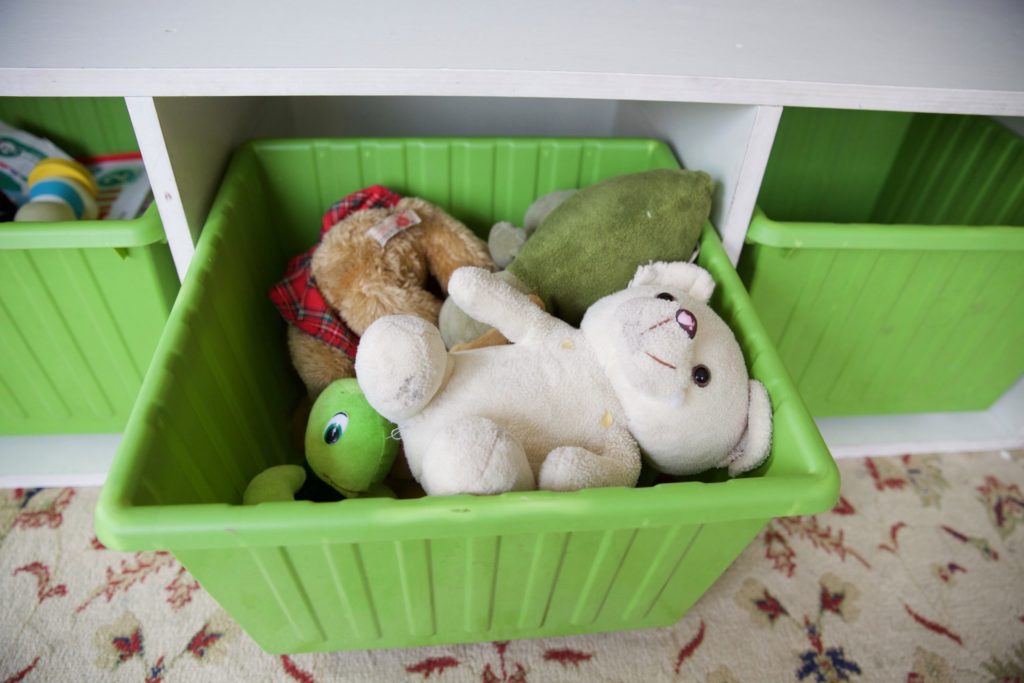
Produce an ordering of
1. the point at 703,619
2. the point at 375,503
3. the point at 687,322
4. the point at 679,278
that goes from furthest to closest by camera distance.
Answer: the point at 703,619
the point at 679,278
the point at 687,322
the point at 375,503

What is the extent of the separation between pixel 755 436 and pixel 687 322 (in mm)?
123

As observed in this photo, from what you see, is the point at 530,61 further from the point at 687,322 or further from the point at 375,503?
the point at 375,503

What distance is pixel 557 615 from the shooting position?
69 cm

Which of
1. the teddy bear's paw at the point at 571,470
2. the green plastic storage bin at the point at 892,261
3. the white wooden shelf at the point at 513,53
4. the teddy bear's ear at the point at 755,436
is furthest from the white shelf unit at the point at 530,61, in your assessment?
the teddy bear's paw at the point at 571,470

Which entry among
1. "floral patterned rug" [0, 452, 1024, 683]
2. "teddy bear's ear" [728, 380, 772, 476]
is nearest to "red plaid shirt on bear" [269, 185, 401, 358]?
"floral patterned rug" [0, 452, 1024, 683]

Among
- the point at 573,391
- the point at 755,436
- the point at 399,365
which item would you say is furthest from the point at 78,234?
the point at 755,436

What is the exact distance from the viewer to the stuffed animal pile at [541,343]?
22.6 inches

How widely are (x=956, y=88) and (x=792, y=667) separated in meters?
0.63

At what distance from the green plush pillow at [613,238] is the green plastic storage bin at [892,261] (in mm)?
86

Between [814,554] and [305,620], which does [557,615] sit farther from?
[814,554]

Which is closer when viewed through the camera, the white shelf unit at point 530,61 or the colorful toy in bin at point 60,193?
the white shelf unit at point 530,61

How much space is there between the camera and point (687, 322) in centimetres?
59

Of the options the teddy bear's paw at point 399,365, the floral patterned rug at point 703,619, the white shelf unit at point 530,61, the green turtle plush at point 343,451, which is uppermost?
the white shelf unit at point 530,61

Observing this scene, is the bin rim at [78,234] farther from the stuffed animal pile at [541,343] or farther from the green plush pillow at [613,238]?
the green plush pillow at [613,238]
